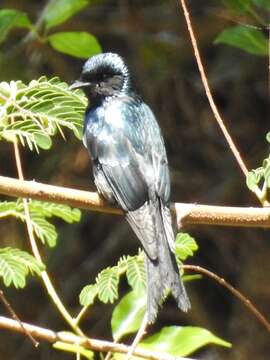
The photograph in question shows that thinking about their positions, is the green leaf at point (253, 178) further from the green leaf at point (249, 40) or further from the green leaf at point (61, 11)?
the green leaf at point (61, 11)

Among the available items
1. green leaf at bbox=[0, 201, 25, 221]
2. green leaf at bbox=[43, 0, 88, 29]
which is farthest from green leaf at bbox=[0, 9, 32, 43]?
green leaf at bbox=[0, 201, 25, 221]

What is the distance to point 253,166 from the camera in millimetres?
5820

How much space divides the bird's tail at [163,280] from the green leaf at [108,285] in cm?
13

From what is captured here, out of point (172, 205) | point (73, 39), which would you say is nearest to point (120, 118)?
point (73, 39)

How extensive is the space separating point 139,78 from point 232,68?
576mm

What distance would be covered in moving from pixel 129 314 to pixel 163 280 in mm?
156

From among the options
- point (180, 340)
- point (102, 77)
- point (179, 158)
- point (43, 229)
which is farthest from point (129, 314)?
point (179, 158)

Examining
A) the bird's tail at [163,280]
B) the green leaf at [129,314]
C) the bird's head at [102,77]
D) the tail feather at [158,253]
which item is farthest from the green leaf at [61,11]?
the green leaf at [129,314]

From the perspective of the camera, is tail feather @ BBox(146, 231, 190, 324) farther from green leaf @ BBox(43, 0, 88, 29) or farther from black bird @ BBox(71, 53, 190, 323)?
green leaf @ BBox(43, 0, 88, 29)

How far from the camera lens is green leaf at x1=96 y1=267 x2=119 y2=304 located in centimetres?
288

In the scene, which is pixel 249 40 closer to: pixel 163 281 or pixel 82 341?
pixel 163 281

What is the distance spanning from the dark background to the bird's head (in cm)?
127

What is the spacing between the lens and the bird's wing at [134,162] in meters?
3.52

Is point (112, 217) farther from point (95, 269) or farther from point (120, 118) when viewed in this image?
point (120, 118)
